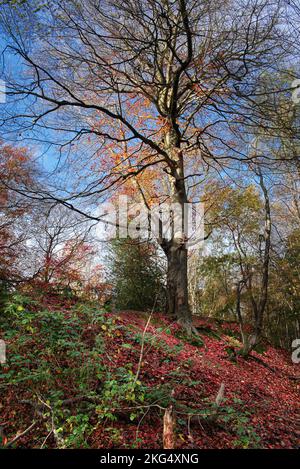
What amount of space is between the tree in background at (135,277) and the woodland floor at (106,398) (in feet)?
12.6

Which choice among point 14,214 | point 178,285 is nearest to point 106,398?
point 178,285

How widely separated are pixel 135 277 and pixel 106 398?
5.73m

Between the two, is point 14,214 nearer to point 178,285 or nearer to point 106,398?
point 178,285

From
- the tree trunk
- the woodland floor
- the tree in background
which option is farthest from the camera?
the tree in background

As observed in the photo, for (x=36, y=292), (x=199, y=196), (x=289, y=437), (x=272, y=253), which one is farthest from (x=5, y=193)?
(x=272, y=253)

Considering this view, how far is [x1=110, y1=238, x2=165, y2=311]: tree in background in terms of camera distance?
8258mm

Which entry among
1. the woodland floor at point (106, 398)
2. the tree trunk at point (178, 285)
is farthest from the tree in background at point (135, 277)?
the woodland floor at point (106, 398)

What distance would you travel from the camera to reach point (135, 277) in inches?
329

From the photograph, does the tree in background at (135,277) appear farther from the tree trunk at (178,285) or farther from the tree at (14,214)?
the tree at (14,214)

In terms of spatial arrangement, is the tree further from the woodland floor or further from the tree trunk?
the tree trunk

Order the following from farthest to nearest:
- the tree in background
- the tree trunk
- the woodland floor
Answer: the tree in background < the tree trunk < the woodland floor

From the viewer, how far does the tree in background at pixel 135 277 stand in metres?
8.26

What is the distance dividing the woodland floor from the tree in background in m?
3.83

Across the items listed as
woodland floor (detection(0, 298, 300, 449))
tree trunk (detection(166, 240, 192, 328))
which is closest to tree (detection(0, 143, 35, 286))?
woodland floor (detection(0, 298, 300, 449))
